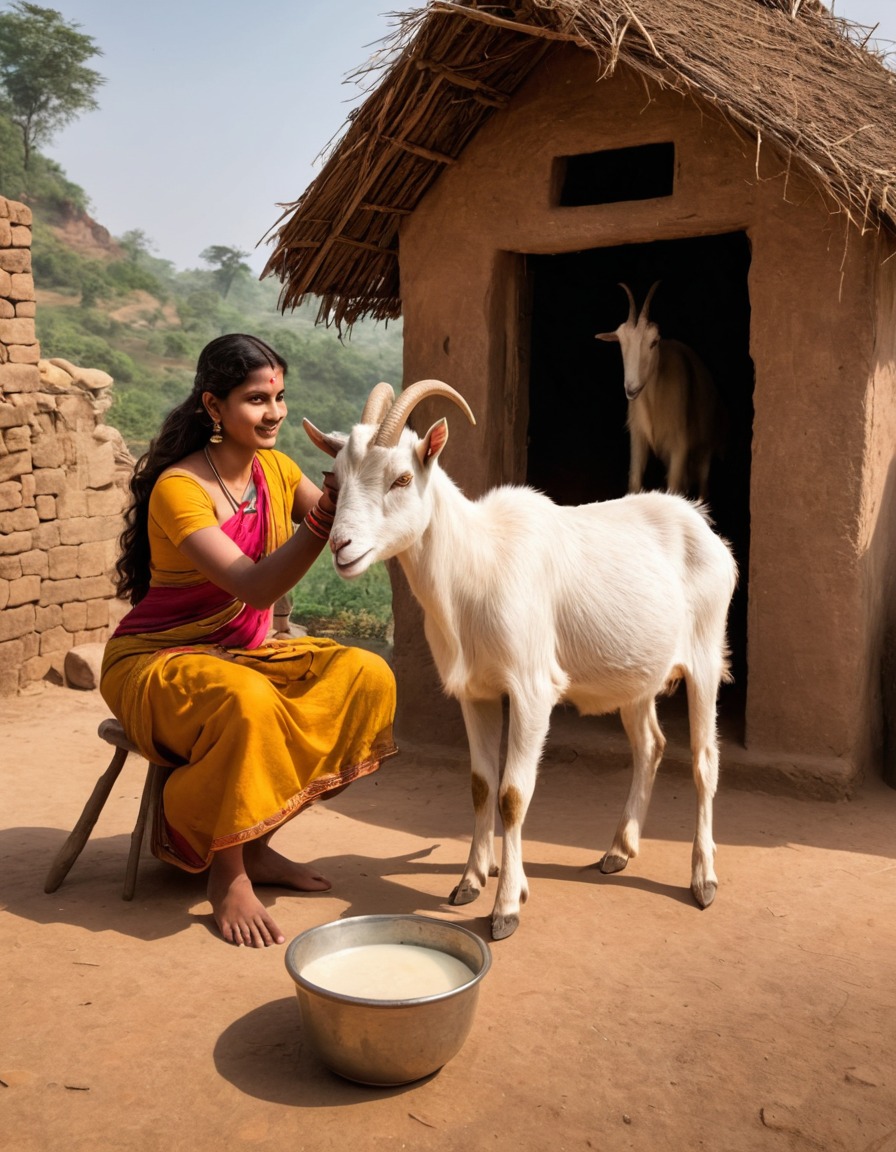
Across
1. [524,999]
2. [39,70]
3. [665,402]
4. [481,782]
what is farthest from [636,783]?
[39,70]

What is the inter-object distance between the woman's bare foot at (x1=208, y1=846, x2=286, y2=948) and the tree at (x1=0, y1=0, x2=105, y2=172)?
32.7 m

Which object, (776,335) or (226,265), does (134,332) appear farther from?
(776,335)

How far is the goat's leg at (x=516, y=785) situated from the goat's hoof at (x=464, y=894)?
228 mm

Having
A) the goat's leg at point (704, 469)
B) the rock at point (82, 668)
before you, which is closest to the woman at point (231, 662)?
the goat's leg at point (704, 469)

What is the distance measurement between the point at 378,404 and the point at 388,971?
68.2 inches

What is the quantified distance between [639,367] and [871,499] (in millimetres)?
1525

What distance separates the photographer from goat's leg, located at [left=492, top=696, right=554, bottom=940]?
12.5 ft

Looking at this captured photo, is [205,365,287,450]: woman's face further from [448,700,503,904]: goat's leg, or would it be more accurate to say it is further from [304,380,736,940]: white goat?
[448,700,503,904]: goat's leg

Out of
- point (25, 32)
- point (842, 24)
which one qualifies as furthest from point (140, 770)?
point (25, 32)

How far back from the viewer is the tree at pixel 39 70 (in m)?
30.9

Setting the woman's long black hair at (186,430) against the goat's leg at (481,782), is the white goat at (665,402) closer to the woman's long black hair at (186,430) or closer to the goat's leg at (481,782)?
the goat's leg at (481,782)

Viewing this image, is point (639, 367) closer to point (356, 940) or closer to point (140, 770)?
point (140, 770)

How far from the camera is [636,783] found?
452cm

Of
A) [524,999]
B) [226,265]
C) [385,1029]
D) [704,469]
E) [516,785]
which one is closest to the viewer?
[385,1029]
